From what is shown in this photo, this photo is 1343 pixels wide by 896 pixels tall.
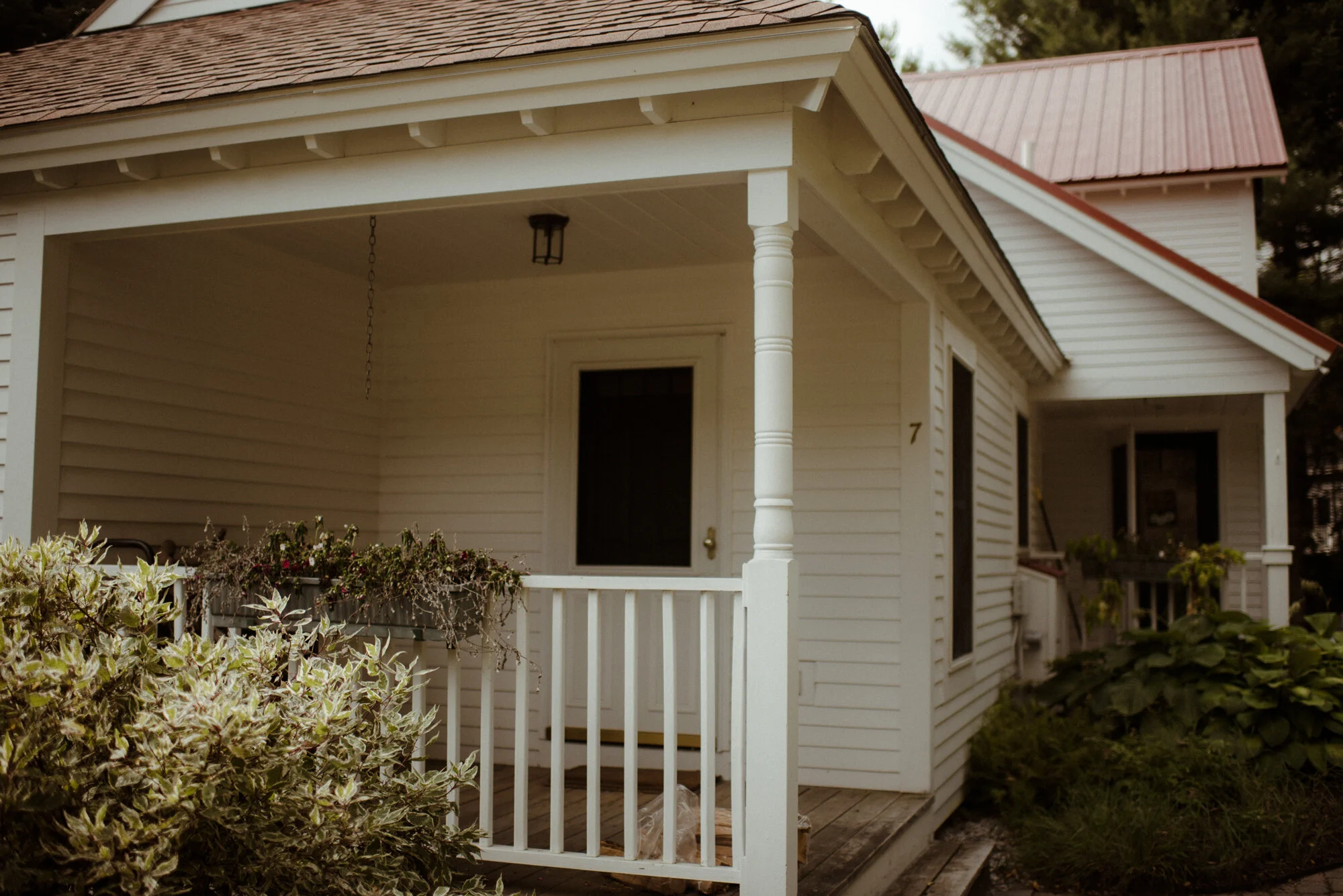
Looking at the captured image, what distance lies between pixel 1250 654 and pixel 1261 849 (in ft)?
4.87

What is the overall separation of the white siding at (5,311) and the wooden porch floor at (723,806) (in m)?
2.28

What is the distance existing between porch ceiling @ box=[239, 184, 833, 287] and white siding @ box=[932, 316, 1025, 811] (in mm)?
1262

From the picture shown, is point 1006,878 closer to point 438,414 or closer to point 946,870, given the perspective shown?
point 946,870

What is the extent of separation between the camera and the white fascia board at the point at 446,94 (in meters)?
3.51

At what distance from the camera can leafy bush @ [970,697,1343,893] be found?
211 inches

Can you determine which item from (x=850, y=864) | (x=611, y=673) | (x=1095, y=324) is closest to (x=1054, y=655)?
(x=1095, y=324)

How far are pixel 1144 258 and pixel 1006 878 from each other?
485 cm

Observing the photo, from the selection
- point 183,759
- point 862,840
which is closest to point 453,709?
point 183,759

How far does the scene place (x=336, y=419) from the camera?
617cm

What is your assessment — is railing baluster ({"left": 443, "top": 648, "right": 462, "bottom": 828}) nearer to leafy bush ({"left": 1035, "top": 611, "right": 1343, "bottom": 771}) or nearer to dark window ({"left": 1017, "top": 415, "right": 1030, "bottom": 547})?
leafy bush ({"left": 1035, "top": 611, "right": 1343, "bottom": 771})

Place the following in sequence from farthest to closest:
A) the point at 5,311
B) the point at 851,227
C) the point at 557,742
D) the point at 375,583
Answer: the point at 5,311, the point at 851,227, the point at 557,742, the point at 375,583

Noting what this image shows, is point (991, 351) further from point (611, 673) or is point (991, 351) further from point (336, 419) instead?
point (336, 419)

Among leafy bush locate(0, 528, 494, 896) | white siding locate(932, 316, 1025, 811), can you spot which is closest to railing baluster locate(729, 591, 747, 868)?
leafy bush locate(0, 528, 494, 896)

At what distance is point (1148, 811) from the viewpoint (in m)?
5.57
